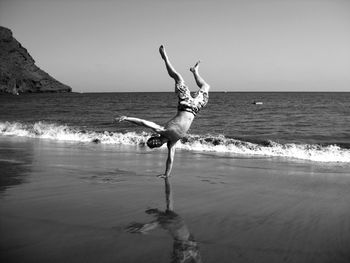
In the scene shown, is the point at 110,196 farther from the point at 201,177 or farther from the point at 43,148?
the point at 43,148

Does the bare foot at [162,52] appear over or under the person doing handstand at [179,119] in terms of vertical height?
over

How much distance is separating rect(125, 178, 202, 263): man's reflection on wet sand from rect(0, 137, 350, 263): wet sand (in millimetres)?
14

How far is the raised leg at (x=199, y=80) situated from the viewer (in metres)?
8.27

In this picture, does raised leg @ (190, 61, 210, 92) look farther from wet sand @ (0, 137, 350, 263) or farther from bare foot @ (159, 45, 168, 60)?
wet sand @ (0, 137, 350, 263)

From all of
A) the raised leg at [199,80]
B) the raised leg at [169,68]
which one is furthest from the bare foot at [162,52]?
the raised leg at [199,80]

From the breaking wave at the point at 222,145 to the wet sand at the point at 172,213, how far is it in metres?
3.18

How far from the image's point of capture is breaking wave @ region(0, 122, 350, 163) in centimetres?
1362

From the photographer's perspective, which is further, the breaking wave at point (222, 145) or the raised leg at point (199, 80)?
the breaking wave at point (222, 145)

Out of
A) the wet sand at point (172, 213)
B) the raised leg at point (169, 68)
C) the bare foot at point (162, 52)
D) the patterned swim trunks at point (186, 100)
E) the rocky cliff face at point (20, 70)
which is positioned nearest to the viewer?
the wet sand at point (172, 213)

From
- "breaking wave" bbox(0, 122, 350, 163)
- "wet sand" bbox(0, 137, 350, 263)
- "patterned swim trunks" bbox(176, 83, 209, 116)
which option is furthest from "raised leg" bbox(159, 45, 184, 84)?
"breaking wave" bbox(0, 122, 350, 163)

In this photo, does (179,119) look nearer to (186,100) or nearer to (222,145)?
(186,100)

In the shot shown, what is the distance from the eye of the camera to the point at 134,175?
895 centimetres

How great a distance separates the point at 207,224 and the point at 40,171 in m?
5.47

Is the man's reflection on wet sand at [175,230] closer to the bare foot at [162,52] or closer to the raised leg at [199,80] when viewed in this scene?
the raised leg at [199,80]
